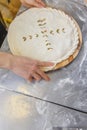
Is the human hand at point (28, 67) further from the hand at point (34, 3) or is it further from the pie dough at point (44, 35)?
the hand at point (34, 3)

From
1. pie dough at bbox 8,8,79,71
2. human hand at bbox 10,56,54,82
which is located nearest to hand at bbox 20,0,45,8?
pie dough at bbox 8,8,79,71

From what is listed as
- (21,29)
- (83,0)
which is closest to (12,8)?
(21,29)

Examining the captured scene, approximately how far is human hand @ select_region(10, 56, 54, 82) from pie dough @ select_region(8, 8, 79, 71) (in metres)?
0.03

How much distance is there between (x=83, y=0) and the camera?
1135mm

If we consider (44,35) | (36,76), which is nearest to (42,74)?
(36,76)

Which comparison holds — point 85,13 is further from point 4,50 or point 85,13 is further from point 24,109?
point 24,109

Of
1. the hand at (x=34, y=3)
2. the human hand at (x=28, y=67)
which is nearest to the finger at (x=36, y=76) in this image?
the human hand at (x=28, y=67)

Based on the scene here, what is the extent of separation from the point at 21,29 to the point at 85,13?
0.28 metres

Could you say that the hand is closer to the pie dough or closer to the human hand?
the pie dough

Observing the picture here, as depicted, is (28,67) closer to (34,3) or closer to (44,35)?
(44,35)

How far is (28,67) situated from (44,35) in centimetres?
16

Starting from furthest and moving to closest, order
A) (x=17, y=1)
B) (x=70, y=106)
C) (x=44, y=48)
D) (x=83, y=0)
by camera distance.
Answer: (x=17, y=1) → (x=83, y=0) → (x=44, y=48) → (x=70, y=106)

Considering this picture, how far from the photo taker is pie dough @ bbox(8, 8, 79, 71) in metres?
1.02

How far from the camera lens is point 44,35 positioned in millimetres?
1064
